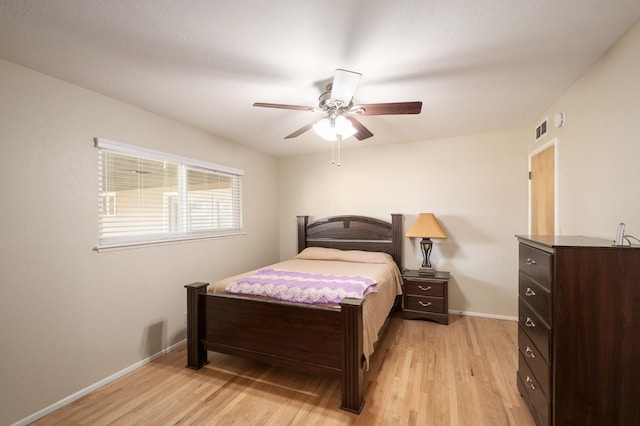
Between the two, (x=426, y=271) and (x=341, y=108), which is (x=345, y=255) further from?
(x=341, y=108)

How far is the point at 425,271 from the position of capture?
140 inches

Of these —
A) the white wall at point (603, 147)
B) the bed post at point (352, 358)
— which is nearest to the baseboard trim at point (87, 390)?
the bed post at point (352, 358)

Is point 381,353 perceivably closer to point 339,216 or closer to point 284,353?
point 284,353

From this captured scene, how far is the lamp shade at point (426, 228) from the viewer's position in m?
3.34

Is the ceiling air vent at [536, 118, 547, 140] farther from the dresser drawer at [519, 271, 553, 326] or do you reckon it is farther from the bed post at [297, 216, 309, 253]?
the bed post at [297, 216, 309, 253]

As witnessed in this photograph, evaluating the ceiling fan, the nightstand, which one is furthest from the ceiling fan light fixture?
the nightstand

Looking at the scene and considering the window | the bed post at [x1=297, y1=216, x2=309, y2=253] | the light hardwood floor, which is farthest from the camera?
the bed post at [x1=297, y1=216, x2=309, y2=253]

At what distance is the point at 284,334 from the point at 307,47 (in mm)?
2026

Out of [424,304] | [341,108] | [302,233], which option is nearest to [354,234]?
[302,233]

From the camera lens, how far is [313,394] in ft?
6.67

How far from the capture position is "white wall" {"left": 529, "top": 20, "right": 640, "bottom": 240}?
1.52 m

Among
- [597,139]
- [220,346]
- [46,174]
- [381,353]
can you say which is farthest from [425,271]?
[46,174]

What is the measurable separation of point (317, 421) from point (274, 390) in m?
0.47

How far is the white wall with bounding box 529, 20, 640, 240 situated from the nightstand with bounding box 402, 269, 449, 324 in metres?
1.37
